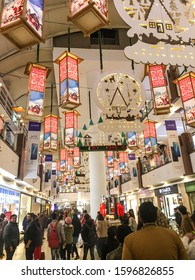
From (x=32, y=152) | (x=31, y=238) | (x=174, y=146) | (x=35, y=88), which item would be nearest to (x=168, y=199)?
(x=174, y=146)

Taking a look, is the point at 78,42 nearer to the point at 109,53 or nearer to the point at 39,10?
the point at 109,53

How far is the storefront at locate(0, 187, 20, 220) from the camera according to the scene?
11.2 m

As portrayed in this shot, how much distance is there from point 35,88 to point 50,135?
318 centimetres

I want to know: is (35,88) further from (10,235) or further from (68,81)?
(10,235)

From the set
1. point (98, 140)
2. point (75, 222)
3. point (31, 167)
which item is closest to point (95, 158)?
point (98, 140)

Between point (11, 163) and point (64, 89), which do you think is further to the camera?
point (11, 163)

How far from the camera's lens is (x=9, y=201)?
12.5 m

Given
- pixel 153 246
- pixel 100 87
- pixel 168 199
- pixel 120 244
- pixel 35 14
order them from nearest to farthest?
pixel 153 246 < pixel 120 244 < pixel 35 14 < pixel 100 87 < pixel 168 199

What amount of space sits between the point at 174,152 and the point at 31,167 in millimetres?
7158

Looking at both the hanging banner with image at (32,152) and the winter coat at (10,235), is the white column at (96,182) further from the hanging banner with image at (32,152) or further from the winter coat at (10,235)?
the winter coat at (10,235)

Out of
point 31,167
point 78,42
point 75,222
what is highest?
point 78,42

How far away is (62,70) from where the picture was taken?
562 cm

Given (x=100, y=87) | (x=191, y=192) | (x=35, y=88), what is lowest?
(x=191, y=192)

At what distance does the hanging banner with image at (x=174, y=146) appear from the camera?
435 inches
